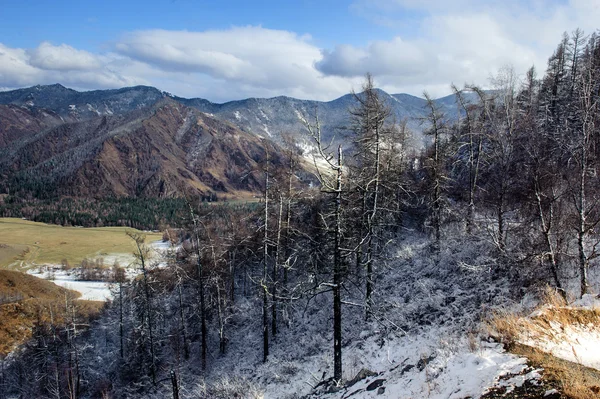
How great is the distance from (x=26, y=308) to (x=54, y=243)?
88343 millimetres

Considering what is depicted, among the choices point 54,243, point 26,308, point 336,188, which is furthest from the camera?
point 54,243

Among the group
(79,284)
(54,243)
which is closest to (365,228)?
(79,284)

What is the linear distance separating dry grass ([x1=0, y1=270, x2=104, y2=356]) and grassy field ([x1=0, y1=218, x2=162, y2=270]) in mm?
40724

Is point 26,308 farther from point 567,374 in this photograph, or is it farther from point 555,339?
point 567,374

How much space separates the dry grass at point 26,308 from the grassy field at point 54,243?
4072 cm

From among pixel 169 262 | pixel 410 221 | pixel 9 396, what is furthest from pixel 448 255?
pixel 9 396

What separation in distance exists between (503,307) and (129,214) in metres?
191

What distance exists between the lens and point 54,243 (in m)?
127

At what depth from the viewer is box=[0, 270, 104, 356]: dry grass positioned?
149ft

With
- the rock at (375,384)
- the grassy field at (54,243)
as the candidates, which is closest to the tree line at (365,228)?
the rock at (375,384)

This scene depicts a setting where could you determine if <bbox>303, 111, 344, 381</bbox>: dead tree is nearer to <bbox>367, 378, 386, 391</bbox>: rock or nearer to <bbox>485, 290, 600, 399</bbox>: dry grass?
<bbox>367, 378, 386, 391</bbox>: rock

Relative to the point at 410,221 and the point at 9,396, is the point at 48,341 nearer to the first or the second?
the point at 9,396

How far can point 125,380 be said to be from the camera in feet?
93.8

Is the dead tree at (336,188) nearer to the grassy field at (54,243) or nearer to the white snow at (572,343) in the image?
the white snow at (572,343)
